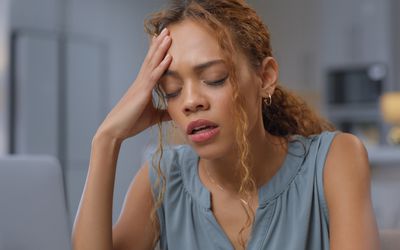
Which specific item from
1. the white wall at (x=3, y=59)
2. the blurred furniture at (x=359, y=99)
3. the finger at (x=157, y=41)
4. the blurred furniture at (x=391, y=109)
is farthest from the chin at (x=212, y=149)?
the blurred furniture at (x=359, y=99)

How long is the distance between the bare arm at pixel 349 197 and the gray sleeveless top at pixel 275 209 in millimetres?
32

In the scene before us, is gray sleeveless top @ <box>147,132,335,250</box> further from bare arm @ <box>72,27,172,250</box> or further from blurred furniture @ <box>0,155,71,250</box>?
blurred furniture @ <box>0,155,71,250</box>

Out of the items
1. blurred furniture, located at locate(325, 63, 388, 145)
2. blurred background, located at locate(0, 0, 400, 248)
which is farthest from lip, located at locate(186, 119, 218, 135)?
blurred furniture, located at locate(325, 63, 388, 145)

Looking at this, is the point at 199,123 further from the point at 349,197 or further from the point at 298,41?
the point at 298,41

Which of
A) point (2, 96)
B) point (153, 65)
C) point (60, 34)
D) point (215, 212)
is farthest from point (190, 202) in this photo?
point (60, 34)

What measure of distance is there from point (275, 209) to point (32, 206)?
0.51 metres

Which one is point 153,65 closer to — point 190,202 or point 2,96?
point 190,202

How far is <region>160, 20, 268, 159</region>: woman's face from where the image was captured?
1.24 meters

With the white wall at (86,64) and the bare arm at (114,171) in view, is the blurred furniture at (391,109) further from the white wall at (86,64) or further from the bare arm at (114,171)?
the bare arm at (114,171)

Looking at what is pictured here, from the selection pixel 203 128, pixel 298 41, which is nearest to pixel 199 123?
pixel 203 128

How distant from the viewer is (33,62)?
4.79 meters

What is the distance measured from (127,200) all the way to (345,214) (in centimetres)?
50

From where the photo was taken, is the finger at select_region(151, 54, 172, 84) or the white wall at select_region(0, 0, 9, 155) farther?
the white wall at select_region(0, 0, 9, 155)

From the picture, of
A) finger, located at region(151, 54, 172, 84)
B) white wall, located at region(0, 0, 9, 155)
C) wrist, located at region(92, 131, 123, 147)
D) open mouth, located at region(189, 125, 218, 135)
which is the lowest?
wrist, located at region(92, 131, 123, 147)
